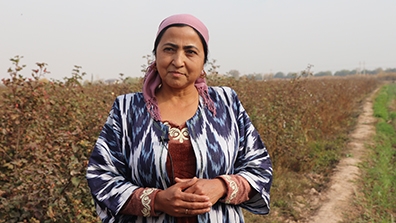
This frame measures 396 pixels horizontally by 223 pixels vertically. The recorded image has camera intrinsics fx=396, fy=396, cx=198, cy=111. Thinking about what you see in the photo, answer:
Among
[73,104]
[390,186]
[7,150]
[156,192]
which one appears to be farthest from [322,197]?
[156,192]

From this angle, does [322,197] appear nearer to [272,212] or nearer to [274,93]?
[272,212]

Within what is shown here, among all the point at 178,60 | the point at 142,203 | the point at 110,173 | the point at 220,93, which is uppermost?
the point at 178,60

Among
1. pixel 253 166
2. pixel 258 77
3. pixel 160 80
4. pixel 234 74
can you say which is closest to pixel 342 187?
pixel 234 74

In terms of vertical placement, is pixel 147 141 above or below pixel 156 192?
above

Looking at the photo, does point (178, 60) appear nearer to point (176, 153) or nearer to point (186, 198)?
point (176, 153)

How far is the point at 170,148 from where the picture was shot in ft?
4.91

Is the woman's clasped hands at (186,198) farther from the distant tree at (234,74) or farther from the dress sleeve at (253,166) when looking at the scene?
the distant tree at (234,74)

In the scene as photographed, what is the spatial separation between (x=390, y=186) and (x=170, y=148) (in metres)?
5.30

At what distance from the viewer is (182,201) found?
1380 millimetres

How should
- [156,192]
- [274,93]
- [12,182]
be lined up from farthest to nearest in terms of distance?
[274,93], [12,182], [156,192]

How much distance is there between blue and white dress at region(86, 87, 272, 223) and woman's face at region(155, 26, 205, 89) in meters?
0.15

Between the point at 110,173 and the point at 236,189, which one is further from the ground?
the point at 110,173

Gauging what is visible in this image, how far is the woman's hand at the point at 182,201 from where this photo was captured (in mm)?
1380

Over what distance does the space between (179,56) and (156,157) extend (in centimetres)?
39
